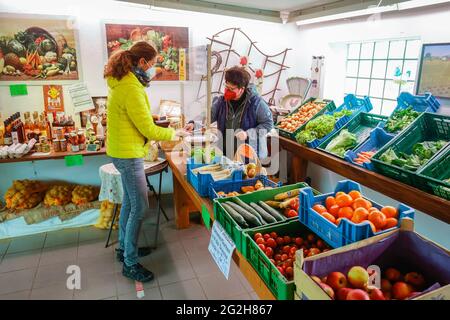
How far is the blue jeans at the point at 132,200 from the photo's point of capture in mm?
2578

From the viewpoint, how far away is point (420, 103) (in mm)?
3115

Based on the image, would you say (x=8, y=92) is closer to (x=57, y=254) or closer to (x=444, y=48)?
(x=57, y=254)

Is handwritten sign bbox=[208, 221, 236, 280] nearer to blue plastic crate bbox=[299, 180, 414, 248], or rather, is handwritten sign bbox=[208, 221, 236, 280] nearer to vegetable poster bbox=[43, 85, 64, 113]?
blue plastic crate bbox=[299, 180, 414, 248]

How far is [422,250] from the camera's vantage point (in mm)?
1322

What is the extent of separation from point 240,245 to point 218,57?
3492 millimetres

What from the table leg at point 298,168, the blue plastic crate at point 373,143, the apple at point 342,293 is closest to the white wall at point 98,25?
the table leg at point 298,168

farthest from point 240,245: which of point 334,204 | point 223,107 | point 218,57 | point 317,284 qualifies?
point 218,57

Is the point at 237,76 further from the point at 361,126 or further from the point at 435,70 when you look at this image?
the point at 435,70

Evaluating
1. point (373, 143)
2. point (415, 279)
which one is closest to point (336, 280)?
point (415, 279)

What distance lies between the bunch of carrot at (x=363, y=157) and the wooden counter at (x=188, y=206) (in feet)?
4.98

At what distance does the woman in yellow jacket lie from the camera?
238 cm

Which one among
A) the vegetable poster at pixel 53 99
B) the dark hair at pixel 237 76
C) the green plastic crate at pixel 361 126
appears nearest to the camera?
the dark hair at pixel 237 76

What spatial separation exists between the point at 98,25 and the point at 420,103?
358 centimetres

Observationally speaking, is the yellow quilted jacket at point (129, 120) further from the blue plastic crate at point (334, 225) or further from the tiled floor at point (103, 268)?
the blue plastic crate at point (334, 225)
